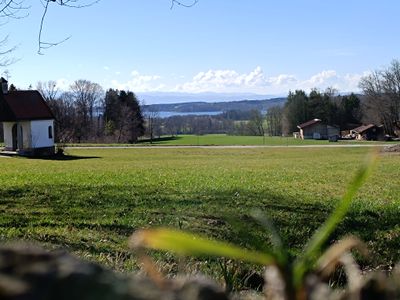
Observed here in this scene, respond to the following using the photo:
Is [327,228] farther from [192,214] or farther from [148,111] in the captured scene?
[148,111]

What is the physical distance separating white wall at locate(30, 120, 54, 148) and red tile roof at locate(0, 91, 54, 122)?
0.44m

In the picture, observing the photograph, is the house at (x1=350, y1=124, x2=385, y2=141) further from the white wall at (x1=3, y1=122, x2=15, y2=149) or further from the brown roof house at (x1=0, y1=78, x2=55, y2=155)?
the white wall at (x1=3, y1=122, x2=15, y2=149)

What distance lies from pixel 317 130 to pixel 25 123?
7903 cm

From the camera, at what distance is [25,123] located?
4456 cm

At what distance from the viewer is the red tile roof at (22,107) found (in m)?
44.1

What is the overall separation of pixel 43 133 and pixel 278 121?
101 metres

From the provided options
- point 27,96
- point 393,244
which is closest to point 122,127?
point 27,96

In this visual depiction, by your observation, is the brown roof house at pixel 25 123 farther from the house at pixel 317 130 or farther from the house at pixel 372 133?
the house at pixel 317 130

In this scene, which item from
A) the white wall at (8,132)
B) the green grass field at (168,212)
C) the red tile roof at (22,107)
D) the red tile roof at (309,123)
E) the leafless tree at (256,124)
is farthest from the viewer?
the leafless tree at (256,124)

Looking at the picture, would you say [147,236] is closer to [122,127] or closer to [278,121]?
[122,127]

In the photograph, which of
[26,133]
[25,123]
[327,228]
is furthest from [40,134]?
[327,228]

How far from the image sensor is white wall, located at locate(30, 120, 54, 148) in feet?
147

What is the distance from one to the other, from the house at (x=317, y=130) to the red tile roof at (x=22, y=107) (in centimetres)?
7398

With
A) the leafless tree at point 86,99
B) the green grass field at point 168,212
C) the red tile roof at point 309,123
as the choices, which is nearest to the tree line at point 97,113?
the leafless tree at point 86,99
